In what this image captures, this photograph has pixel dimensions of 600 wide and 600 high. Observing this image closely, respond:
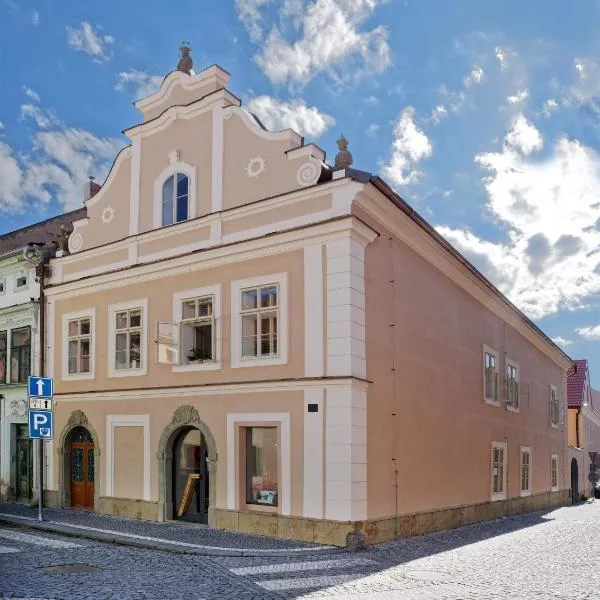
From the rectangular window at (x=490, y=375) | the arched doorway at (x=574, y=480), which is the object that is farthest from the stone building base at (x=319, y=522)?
the arched doorway at (x=574, y=480)

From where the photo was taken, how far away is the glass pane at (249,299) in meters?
16.1

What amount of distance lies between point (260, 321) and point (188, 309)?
2403 mm

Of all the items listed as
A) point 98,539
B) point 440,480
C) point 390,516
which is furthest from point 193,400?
point 440,480

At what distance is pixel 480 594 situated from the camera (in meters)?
10.0

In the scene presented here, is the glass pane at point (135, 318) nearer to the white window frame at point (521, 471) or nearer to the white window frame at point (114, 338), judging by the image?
the white window frame at point (114, 338)

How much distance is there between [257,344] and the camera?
1593 cm

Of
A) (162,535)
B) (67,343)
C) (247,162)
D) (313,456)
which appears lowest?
(162,535)

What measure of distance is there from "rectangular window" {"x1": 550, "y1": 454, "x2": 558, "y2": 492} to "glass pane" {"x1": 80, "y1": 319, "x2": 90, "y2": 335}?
838 inches

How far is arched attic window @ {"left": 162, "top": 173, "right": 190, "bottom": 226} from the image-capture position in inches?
714

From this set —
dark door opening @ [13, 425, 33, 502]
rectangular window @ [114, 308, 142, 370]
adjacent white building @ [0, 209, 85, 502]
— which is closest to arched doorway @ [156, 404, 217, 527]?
rectangular window @ [114, 308, 142, 370]

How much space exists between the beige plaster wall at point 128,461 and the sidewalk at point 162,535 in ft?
2.32

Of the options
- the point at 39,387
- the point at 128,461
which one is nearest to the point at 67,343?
the point at 39,387

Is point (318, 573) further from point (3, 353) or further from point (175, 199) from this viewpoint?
point (3, 353)

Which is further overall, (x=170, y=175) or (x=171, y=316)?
(x=170, y=175)
